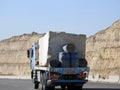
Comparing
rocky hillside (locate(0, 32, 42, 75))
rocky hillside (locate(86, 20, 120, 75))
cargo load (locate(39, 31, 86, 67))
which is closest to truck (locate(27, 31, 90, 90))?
cargo load (locate(39, 31, 86, 67))

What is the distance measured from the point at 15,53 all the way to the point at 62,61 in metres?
86.3

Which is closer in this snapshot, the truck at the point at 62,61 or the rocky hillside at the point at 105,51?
the truck at the point at 62,61

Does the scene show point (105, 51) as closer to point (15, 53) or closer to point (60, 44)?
point (60, 44)

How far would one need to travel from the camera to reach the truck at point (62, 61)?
28.5 m

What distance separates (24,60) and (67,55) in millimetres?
80659

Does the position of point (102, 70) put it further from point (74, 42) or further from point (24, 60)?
point (24, 60)

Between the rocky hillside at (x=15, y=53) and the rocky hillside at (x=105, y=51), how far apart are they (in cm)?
3338

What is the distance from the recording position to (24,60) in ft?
358

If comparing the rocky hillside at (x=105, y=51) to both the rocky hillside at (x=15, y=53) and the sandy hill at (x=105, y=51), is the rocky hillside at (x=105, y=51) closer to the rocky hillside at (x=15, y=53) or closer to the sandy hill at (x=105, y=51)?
the sandy hill at (x=105, y=51)

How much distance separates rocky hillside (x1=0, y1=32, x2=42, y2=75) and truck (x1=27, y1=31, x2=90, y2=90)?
74.5 metres

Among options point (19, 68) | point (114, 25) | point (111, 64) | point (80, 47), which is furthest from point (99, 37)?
point (80, 47)

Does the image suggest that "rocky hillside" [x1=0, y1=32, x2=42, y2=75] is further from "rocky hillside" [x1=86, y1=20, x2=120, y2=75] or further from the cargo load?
the cargo load

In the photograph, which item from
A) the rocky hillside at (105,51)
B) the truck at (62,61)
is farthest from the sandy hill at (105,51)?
the truck at (62,61)

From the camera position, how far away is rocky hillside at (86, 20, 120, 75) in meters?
63.4
